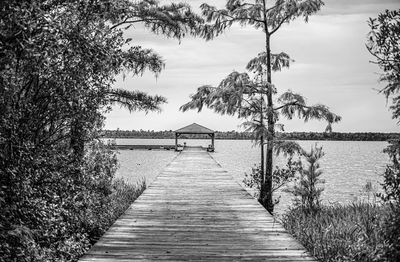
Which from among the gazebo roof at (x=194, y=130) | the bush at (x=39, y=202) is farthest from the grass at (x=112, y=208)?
the gazebo roof at (x=194, y=130)

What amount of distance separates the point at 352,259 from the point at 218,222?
256 centimetres

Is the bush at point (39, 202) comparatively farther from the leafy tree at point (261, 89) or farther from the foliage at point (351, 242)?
the leafy tree at point (261, 89)

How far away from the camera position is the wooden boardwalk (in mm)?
4703

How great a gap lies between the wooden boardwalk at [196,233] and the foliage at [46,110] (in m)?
0.73

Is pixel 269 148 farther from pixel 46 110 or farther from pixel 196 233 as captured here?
pixel 46 110

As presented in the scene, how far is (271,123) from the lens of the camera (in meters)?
14.2

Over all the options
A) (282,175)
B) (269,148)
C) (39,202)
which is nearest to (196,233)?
(39,202)

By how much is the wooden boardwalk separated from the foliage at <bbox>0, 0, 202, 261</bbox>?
2.39 ft

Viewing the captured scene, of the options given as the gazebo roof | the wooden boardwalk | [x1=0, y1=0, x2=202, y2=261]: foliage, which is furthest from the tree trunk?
the gazebo roof

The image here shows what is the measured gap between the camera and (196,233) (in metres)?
5.77

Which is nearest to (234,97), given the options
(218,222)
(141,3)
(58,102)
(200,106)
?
(200,106)

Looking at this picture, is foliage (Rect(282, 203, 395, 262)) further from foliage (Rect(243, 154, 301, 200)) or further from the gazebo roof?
the gazebo roof

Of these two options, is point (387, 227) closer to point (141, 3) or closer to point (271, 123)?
point (271, 123)

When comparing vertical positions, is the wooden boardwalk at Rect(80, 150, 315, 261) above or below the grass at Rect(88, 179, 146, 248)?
above
